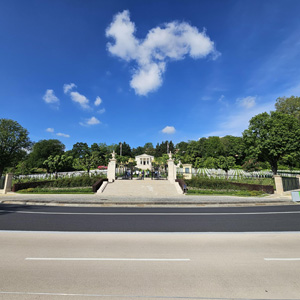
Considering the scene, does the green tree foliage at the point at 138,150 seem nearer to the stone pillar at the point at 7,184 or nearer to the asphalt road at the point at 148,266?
the stone pillar at the point at 7,184

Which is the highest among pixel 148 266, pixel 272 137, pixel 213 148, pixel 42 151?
pixel 213 148

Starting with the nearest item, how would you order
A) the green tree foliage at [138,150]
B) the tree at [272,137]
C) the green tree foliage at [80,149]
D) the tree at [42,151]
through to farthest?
the tree at [272,137], the tree at [42,151], the green tree foliage at [80,149], the green tree foliage at [138,150]

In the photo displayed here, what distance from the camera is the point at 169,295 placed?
2.70 meters

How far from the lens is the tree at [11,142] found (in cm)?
3734

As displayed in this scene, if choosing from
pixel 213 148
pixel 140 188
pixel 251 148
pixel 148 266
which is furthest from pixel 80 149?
pixel 148 266

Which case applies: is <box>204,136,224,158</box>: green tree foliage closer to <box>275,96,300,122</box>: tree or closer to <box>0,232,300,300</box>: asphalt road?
<box>275,96,300,122</box>: tree

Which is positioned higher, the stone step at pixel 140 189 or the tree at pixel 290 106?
the tree at pixel 290 106

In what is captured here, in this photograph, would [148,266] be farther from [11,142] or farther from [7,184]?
[11,142]

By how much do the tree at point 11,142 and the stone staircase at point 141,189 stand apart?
31560mm

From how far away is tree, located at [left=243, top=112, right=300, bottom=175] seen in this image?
27.5m

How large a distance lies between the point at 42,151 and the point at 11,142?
24.7m

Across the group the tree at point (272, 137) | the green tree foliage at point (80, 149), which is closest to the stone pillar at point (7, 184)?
the tree at point (272, 137)

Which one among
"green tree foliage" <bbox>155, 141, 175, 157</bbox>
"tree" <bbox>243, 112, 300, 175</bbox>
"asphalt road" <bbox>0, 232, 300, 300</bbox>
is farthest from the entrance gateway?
"green tree foliage" <bbox>155, 141, 175, 157</bbox>

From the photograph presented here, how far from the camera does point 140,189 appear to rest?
65.0 ft
